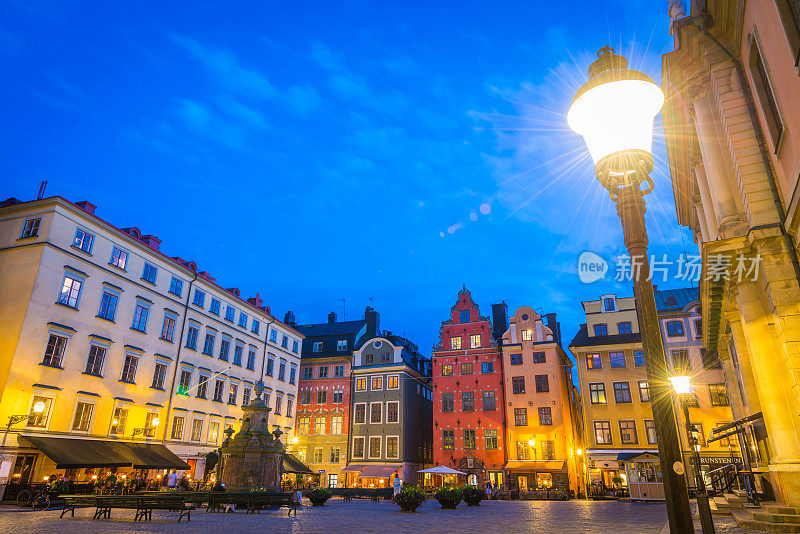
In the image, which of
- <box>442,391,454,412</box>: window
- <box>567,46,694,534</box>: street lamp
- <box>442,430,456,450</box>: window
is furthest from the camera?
<box>442,391,454,412</box>: window

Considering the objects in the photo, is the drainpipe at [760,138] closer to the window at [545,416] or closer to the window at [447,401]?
the window at [545,416]

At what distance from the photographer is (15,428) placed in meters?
26.1

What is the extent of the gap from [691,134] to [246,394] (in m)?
42.5

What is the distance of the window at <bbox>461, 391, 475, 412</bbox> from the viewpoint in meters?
49.8

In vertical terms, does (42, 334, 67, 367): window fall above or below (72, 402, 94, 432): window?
above

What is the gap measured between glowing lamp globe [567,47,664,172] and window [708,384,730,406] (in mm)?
43427

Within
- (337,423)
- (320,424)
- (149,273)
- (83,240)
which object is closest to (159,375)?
(149,273)

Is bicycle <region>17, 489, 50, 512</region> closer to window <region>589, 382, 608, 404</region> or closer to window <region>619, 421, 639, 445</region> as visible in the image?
window <region>589, 382, 608, 404</region>

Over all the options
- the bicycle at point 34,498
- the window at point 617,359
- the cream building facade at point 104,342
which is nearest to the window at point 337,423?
the cream building facade at point 104,342

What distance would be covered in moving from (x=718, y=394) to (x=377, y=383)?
31.4m

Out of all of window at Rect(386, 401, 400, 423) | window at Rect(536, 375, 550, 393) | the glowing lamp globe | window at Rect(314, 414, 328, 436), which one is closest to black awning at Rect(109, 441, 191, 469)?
window at Rect(314, 414, 328, 436)

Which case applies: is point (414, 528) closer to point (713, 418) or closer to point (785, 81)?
point (785, 81)

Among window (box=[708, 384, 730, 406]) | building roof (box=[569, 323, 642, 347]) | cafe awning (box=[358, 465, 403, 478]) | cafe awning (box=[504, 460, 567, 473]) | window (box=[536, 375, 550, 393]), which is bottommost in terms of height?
cafe awning (box=[358, 465, 403, 478])

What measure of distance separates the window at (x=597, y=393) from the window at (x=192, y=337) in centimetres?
3443
